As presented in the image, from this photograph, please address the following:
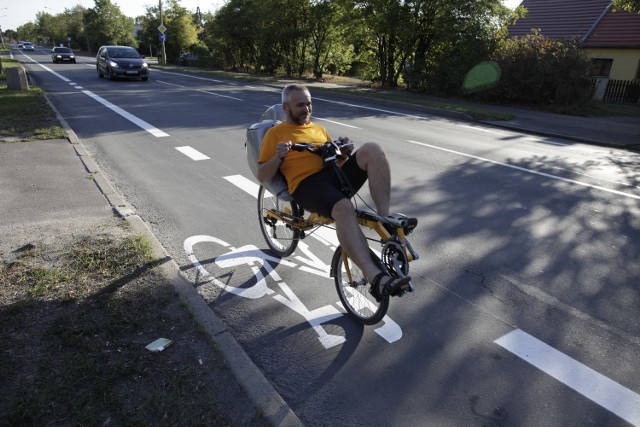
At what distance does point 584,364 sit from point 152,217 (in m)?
4.43

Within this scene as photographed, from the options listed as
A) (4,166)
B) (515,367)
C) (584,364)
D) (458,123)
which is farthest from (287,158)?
(458,123)

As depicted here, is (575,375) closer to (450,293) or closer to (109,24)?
(450,293)

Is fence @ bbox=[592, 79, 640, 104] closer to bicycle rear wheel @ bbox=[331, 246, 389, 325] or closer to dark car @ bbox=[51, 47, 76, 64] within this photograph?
bicycle rear wheel @ bbox=[331, 246, 389, 325]

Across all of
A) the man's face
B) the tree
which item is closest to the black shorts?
the man's face

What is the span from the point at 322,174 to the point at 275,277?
1042 millimetres

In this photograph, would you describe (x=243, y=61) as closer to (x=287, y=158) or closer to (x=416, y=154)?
(x=416, y=154)

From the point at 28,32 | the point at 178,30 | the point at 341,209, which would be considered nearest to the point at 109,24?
the point at 178,30

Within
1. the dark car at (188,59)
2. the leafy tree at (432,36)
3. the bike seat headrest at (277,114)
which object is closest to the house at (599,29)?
the leafy tree at (432,36)

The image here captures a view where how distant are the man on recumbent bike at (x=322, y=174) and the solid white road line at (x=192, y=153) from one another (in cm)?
450

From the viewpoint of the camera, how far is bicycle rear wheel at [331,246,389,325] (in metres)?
3.35

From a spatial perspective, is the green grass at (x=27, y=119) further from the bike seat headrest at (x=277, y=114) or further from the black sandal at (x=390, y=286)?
the black sandal at (x=390, y=286)

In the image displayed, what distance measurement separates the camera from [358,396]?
2.66 m

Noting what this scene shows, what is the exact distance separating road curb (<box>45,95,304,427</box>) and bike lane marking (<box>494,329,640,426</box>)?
164 centimetres

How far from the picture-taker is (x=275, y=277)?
13.1ft
